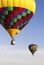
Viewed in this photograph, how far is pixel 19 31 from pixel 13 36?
1.44 meters

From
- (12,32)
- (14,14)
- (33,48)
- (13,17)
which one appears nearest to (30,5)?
(14,14)

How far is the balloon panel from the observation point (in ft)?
141

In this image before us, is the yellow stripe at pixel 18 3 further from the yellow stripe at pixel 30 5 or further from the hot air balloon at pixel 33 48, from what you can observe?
the hot air balloon at pixel 33 48

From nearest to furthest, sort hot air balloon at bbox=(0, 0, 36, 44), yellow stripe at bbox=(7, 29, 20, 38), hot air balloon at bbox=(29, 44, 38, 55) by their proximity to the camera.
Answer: hot air balloon at bbox=(0, 0, 36, 44), yellow stripe at bbox=(7, 29, 20, 38), hot air balloon at bbox=(29, 44, 38, 55)

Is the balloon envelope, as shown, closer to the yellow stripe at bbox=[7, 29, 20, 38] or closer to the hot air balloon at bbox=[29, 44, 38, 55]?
the yellow stripe at bbox=[7, 29, 20, 38]

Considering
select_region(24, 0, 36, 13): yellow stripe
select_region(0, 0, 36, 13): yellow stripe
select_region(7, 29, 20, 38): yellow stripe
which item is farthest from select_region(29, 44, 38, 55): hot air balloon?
select_region(0, 0, 36, 13): yellow stripe

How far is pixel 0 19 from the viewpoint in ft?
144

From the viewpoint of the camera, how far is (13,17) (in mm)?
43031

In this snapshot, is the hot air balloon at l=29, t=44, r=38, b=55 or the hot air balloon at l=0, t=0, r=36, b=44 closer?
the hot air balloon at l=0, t=0, r=36, b=44

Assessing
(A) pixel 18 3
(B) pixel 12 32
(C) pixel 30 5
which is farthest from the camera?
(C) pixel 30 5

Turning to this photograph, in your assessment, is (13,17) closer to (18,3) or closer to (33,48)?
(18,3)

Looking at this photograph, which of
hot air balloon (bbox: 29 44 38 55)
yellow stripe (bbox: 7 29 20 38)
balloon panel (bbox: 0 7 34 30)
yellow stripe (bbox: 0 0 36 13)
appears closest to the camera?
yellow stripe (bbox: 0 0 36 13)

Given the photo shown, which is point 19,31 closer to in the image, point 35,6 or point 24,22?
point 24,22

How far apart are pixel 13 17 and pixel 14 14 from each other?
0.47m
